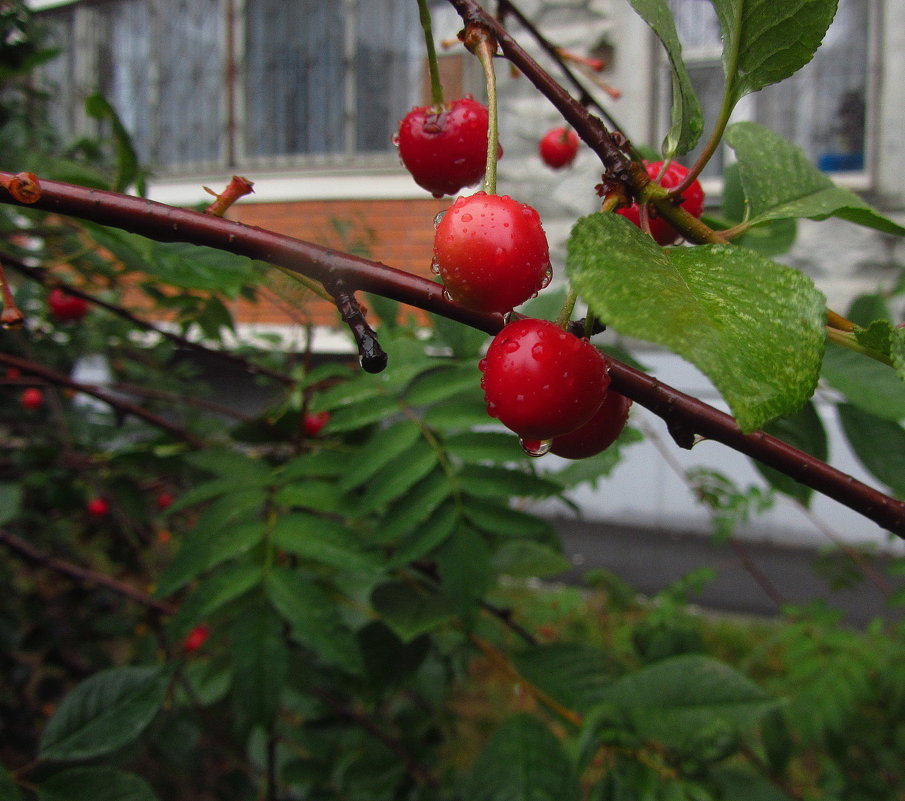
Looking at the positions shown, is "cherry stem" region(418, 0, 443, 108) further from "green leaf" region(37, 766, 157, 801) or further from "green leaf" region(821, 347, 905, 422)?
"green leaf" region(37, 766, 157, 801)

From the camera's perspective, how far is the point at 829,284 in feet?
8.52

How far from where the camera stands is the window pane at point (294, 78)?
363 centimetres

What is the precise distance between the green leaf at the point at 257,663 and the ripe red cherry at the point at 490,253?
0.41m

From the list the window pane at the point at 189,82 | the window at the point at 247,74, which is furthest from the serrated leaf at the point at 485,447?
the window pane at the point at 189,82

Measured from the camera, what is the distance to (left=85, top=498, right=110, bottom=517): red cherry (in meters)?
1.16

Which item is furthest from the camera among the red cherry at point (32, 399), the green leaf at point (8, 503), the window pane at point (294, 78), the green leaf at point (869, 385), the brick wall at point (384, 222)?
the window pane at point (294, 78)

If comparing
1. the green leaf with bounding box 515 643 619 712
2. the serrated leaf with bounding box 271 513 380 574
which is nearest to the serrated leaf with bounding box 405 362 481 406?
the serrated leaf with bounding box 271 513 380 574

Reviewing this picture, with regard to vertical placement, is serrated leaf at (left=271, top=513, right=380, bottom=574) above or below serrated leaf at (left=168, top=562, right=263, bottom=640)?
above

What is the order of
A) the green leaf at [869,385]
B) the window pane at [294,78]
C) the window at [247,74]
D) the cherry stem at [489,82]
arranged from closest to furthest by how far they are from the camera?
1. the cherry stem at [489,82]
2. the green leaf at [869,385]
3. the window at [247,74]
4. the window pane at [294,78]

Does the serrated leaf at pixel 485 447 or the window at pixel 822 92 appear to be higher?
the window at pixel 822 92

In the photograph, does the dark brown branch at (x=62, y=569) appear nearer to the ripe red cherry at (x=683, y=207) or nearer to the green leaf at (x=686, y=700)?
the green leaf at (x=686, y=700)

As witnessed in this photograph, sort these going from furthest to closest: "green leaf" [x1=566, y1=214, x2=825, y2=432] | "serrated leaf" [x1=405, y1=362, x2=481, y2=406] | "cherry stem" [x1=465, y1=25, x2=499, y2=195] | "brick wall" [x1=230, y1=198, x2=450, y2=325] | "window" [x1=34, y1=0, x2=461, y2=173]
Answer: "window" [x1=34, y1=0, x2=461, y2=173] → "brick wall" [x1=230, y1=198, x2=450, y2=325] → "serrated leaf" [x1=405, y1=362, x2=481, y2=406] → "cherry stem" [x1=465, y1=25, x2=499, y2=195] → "green leaf" [x1=566, y1=214, x2=825, y2=432]

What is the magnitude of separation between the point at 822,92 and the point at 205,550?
3.15 meters

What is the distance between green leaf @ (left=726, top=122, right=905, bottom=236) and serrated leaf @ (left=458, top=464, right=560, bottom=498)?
0.28m
